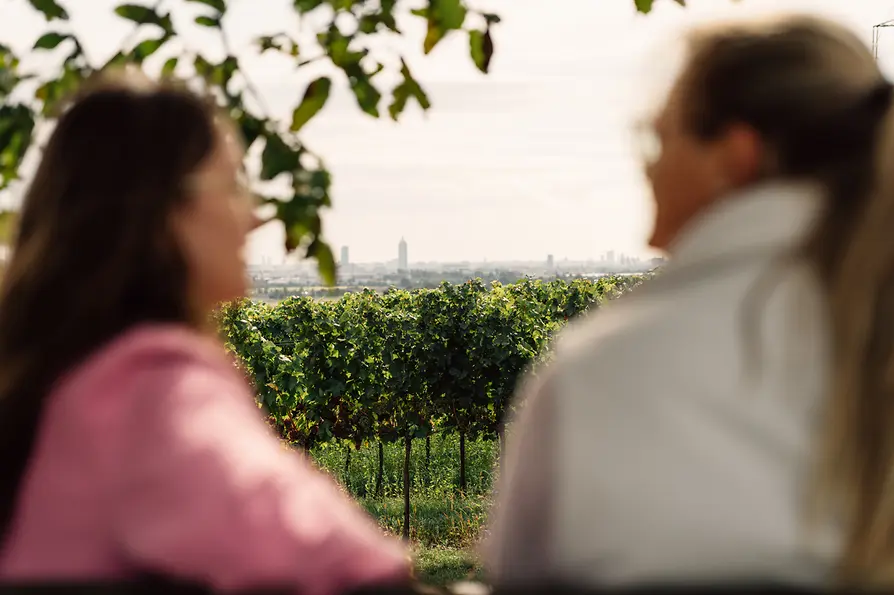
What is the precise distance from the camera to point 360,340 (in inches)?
662

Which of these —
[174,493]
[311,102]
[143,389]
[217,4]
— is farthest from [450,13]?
[174,493]

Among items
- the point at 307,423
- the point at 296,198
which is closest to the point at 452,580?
the point at 307,423

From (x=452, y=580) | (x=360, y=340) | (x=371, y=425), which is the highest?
(x=360, y=340)

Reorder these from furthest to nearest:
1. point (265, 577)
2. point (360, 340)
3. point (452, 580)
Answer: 1. point (360, 340)
2. point (452, 580)
3. point (265, 577)

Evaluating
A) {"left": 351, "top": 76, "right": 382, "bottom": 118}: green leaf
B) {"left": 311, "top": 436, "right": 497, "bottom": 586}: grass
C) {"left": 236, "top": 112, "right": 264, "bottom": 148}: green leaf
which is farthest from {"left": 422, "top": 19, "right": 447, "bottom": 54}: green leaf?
{"left": 311, "top": 436, "right": 497, "bottom": 586}: grass

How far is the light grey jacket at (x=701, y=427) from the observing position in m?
1.20

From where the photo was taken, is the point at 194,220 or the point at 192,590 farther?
the point at 194,220

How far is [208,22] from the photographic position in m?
2.18

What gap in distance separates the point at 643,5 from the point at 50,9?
4.25ft

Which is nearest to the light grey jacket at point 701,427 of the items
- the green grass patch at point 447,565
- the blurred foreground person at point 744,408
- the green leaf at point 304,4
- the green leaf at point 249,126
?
the blurred foreground person at point 744,408

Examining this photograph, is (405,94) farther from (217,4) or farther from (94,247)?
(94,247)

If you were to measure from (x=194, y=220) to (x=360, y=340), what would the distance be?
15.4m

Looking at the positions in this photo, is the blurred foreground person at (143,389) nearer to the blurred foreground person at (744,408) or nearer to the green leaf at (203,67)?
the blurred foreground person at (744,408)

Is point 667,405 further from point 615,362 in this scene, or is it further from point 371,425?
point 371,425
